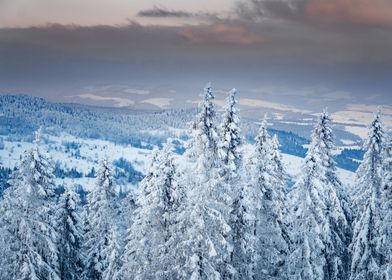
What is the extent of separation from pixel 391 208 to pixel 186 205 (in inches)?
558

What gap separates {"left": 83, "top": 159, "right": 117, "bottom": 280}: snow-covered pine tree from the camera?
131 ft

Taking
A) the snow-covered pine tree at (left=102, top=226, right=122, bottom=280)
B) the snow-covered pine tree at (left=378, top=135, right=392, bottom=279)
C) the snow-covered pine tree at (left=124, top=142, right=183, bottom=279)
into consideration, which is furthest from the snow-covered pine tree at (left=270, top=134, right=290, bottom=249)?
the snow-covered pine tree at (left=102, top=226, right=122, bottom=280)

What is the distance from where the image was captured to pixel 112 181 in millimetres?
40562

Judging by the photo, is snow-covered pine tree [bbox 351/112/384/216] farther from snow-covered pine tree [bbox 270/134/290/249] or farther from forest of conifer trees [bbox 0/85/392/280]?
snow-covered pine tree [bbox 270/134/290/249]

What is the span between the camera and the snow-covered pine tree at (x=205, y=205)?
23609mm

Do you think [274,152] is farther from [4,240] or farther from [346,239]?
[4,240]

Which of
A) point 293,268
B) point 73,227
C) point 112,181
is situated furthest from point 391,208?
point 73,227

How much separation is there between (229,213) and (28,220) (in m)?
13.5

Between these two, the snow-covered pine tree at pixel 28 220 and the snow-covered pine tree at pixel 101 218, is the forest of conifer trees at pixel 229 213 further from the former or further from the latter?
the snow-covered pine tree at pixel 101 218

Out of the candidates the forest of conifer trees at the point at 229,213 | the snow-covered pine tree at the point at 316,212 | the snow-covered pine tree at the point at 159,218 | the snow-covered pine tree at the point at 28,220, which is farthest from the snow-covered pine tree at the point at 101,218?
the snow-covered pine tree at the point at 316,212

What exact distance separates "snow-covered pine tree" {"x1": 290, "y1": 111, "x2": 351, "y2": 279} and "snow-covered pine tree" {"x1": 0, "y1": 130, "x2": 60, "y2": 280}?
1728 centimetres

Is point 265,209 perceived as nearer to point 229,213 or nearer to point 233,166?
point 229,213

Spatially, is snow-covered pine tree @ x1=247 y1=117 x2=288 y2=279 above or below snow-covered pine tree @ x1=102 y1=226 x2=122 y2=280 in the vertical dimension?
above

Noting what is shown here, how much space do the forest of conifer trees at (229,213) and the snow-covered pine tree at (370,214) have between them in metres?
0.07
